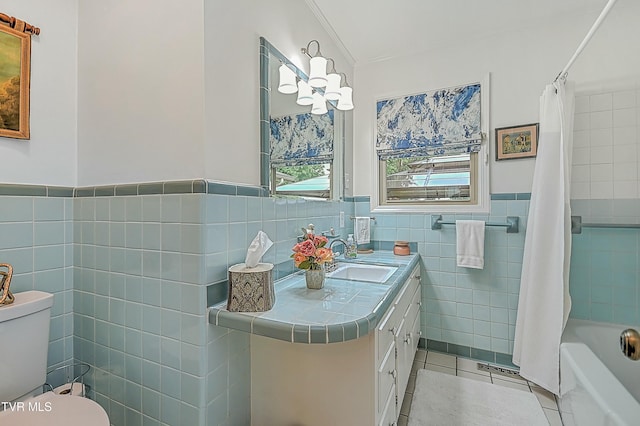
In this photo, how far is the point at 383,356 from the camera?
1.21 meters

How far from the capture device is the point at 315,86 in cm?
179

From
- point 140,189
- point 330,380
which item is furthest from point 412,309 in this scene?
point 140,189

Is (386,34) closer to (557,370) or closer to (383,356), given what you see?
(383,356)

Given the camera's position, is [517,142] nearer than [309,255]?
No

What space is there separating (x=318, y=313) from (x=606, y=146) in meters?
1.88

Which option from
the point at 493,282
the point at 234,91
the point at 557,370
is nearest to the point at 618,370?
the point at 557,370

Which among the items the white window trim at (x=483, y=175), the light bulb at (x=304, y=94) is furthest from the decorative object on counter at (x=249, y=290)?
the white window trim at (x=483, y=175)

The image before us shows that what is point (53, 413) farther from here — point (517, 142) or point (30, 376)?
point (517, 142)

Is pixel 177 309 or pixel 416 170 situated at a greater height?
pixel 416 170

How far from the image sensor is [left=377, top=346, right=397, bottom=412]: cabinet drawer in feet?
3.80

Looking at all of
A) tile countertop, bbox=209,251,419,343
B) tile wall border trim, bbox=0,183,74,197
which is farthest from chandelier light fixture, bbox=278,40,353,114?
tile wall border trim, bbox=0,183,74,197

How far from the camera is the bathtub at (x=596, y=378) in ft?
3.65

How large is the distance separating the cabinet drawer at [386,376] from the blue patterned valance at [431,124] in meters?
1.66

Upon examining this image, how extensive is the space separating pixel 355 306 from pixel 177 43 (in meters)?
1.27
